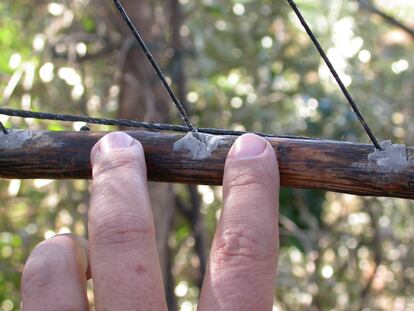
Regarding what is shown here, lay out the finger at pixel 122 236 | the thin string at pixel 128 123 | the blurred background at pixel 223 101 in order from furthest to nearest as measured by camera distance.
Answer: the blurred background at pixel 223 101 → the thin string at pixel 128 123 → the finger at pixel 122 236

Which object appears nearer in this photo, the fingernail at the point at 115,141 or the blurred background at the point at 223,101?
the fingernail at the point at 115,141

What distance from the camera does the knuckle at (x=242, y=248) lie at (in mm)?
816

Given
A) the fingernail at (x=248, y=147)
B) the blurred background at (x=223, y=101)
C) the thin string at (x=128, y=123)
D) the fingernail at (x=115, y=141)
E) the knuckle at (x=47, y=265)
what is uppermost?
the blurred background at (x=223, y=101)

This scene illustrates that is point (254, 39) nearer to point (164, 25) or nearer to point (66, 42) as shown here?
point (164, 25)

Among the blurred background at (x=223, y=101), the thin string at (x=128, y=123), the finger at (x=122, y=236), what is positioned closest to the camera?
the finger at (x=122, y=236)

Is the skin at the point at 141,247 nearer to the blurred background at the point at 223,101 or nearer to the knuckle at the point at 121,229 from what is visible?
the knuckle at the point at 121,229

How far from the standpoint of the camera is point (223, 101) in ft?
9.82

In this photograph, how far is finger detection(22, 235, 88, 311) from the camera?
83 cm

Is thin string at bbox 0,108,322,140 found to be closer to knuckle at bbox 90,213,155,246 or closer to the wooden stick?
the wooden stick

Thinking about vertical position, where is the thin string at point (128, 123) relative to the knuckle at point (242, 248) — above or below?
above

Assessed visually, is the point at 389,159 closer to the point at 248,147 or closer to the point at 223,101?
the point at 248,147

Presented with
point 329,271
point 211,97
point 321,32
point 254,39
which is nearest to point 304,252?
point 329,271

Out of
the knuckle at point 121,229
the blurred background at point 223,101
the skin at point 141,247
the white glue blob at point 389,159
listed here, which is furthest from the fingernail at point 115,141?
the blurred background at point 223,101

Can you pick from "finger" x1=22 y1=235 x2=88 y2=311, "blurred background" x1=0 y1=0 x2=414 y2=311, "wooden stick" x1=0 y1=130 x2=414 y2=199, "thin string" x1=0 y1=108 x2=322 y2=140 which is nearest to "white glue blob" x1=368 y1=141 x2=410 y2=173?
"wooden stick" x1=0 y1=130 x2=414 y2=199
